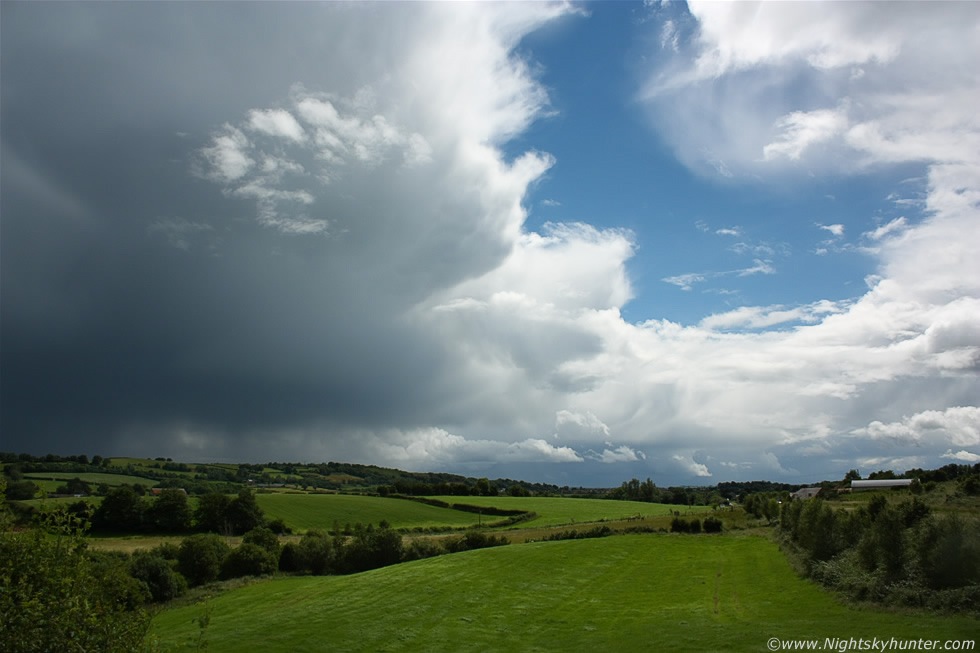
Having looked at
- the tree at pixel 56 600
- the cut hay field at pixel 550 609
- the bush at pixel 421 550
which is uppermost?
the tree at pixel 56 600

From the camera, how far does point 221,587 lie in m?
68.8

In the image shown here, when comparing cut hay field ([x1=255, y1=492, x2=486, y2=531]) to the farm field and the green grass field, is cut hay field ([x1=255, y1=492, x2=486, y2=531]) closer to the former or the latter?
the farm field

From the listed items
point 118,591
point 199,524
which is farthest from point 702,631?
point 199,524

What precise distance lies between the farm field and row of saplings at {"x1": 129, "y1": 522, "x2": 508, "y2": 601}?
37429 mm

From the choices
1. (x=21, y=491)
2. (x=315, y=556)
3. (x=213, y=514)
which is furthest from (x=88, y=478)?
(x=315, y=556)

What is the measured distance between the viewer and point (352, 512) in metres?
126

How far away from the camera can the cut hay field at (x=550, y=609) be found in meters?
33.5

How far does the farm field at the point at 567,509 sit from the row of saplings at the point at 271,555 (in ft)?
123

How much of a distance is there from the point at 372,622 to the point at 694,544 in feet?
185

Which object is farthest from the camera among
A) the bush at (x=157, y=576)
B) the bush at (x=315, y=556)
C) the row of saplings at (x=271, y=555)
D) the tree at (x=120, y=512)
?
the tree at (x=120, y=512)

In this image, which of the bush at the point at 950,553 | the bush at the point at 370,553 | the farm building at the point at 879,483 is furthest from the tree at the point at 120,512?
the farm building at the point at 879,483

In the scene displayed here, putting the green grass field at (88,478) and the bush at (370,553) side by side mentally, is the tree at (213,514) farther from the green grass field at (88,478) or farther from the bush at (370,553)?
the green grass field at (88,478)

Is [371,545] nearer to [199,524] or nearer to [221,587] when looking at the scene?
[221,587]

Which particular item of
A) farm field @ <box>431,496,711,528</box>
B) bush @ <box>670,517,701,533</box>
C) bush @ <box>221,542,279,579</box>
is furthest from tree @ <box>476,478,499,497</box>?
bush @ <box>221,542,279,579</box>
